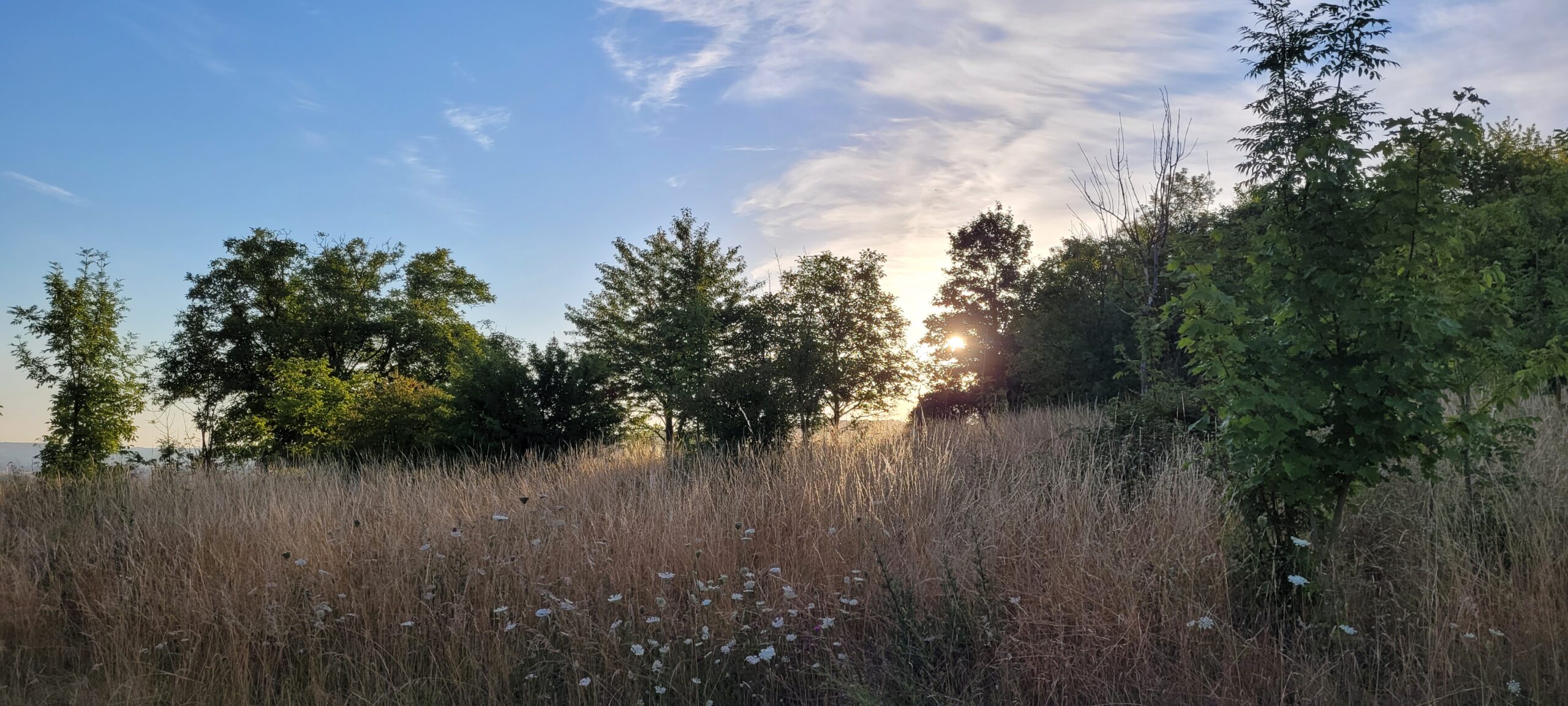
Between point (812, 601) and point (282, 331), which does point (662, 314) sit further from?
point (812, 601)

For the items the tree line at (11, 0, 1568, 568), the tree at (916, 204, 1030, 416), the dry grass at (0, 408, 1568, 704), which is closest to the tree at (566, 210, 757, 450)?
the tree line at (11, 0, 1568, 568)

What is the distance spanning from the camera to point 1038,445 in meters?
9.91

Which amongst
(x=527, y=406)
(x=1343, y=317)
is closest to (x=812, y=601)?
(x=1343, y=317)

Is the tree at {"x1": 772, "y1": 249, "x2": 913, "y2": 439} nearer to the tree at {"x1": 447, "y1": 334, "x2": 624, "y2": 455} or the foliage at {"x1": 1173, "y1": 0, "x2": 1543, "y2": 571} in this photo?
the tree at {"x1": 447, "y1": 334, "x2": 624, "y2": 455}

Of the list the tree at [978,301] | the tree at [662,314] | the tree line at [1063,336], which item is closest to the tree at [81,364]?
the tree line at [1063,336]

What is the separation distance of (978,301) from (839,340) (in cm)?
1486

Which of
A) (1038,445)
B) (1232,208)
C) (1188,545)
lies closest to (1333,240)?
(1188,545)

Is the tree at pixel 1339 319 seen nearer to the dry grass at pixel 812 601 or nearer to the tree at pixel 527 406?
the dry grass at pixel 812 601

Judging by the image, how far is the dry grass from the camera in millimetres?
3982

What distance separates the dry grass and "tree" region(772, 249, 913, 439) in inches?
278

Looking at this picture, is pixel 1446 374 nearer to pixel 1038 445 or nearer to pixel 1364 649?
pixel 1364 649

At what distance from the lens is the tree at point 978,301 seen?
106 feet

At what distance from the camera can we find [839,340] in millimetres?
21469

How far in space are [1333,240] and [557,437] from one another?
14.7 m
